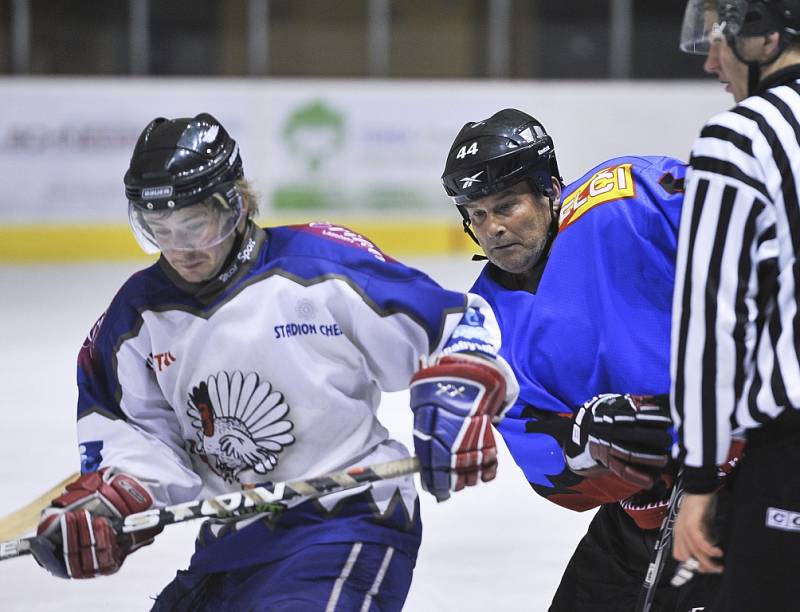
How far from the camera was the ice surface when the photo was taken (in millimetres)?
2924

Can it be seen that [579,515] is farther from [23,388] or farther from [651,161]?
[23,388]

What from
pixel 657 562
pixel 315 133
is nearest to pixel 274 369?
pixel 657 562

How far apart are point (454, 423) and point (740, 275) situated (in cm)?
50

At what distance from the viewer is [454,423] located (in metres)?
1.82

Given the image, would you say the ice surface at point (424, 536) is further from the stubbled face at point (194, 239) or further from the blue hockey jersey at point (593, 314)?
the stubbled face at point (194, 239)

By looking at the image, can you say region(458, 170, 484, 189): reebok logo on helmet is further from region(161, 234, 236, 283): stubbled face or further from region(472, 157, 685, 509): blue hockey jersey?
region(161, 234, 236, 283): stubbled face

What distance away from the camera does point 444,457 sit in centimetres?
181

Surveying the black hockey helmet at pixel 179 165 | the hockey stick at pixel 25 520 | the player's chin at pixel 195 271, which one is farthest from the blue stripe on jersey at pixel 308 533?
the hockey stick at pixel 25 520

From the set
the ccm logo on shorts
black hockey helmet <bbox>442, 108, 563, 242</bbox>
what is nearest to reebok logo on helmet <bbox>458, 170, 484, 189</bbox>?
black hockey helmet <bbox>442, 108, 563, 242</bbox>

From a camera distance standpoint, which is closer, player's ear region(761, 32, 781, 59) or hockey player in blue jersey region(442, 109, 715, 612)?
player's ear region(761, 32, 781, 59)

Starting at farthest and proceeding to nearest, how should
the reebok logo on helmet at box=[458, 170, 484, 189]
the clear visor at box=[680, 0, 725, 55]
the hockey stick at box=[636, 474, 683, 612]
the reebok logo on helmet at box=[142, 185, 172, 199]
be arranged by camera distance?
the reebok logo on helmet at box=[458, 170, 484, 189]
the hockey stick at box=[636, 474, 683, 612]
the reebok logo on helmet at box=[142, 185, 172, 199]
the clear visor at box=[680, 0, 725, 55]

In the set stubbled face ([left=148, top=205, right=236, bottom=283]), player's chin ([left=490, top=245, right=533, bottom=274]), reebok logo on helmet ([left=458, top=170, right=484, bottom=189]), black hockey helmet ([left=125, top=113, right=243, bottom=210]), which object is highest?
black hockey helmet ([left=125, top=113, right=243, bottom=210])

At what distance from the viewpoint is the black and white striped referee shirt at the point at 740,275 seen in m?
1.48

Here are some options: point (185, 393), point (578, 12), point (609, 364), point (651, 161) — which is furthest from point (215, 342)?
point (578, 12)
